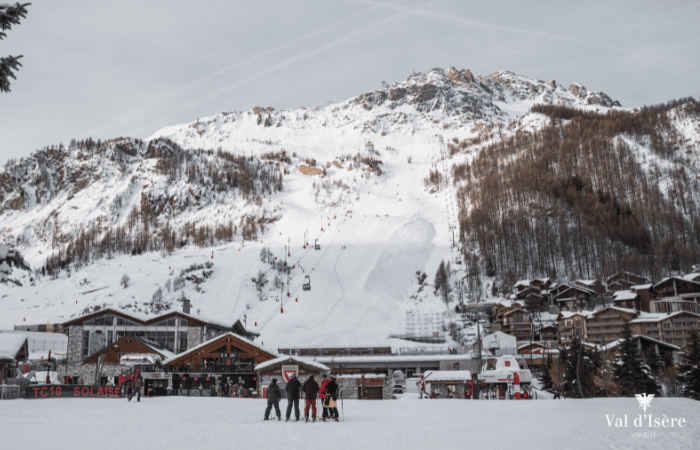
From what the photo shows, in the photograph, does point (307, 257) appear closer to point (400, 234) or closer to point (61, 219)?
point (400, 234)

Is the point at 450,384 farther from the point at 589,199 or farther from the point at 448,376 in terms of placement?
the point at 589,199

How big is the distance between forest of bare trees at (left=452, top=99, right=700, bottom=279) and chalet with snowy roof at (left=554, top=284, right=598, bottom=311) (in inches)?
418

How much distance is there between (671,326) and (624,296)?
829 centimetres

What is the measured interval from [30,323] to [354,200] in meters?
65.8

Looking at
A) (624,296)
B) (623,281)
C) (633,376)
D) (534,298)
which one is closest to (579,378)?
(633,376)

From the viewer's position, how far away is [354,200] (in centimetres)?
11419

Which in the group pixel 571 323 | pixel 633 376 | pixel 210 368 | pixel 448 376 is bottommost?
pixel 633 376

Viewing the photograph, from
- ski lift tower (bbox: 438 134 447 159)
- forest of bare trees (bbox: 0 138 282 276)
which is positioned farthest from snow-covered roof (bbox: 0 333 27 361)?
ski lift tower (bbox: 438 134 447 159)

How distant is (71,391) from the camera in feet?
73.8

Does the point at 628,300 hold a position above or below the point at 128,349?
above

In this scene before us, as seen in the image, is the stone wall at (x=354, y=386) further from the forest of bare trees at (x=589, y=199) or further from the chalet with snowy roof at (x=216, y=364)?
the forest of bare trees at (x=589, y=199)

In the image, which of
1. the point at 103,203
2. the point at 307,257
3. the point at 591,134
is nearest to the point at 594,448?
the point at 307,257

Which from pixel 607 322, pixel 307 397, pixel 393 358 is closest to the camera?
pixel 307 397

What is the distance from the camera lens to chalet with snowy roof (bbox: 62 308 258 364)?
139ft
